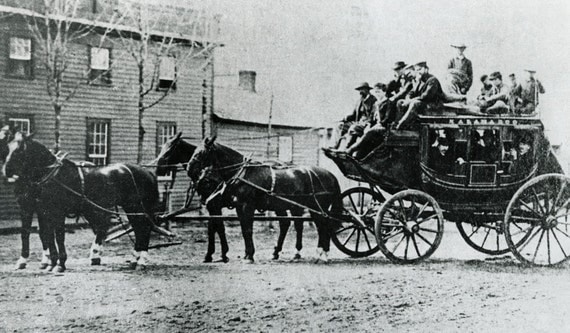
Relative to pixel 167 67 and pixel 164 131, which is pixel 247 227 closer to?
pixel 164 131

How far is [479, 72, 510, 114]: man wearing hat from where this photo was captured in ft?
27.0

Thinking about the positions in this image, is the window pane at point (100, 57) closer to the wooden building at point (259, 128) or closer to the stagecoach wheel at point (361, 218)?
the wooden building at point (259, 128)

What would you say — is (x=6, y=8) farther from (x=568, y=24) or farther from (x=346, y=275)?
(x=568, y=24)

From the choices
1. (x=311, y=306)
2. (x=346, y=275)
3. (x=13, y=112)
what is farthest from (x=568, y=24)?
(x=13, y=112)

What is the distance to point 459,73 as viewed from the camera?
326 inches

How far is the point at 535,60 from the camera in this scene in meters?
7.99

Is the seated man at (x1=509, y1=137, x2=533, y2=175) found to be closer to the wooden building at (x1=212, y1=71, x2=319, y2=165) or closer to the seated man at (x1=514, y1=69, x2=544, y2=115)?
the seated man at (x1=514, y1=69, x2=544, y2=115)

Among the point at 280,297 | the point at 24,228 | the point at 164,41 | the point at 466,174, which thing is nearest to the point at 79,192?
the point at 24,228

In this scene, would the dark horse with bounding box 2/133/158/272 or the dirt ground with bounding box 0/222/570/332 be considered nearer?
the dirt ground with bounding box 0/222/570/332

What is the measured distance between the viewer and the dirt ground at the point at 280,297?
5.54m

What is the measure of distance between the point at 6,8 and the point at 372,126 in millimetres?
5849

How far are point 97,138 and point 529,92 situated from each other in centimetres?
688

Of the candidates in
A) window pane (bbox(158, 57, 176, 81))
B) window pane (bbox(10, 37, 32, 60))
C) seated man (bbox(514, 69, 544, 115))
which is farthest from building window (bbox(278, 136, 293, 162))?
window pane (bbox(10, 37, 32, 60))

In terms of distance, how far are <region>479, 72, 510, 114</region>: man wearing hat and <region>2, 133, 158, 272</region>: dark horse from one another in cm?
468
